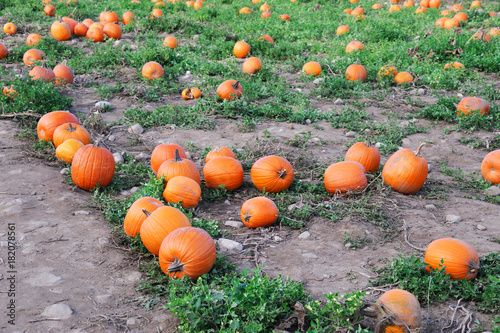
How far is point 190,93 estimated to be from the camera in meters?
8.50

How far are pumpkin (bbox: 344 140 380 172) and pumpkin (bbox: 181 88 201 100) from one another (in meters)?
3.62

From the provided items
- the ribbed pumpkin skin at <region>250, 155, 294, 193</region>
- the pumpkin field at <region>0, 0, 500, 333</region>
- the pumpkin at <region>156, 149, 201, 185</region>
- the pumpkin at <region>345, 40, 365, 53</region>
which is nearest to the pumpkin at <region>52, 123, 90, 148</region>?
the pumpkin field at <region>0, 0, 500, 333</region>

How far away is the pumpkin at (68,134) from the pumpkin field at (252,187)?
0.02 meters

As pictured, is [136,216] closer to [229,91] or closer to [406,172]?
[406,172]

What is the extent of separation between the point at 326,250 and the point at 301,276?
0.53 metres

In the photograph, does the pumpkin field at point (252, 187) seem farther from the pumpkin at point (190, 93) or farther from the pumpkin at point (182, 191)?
the pumpkin at point (190, 93)

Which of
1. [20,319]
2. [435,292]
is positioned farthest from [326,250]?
[20,319]

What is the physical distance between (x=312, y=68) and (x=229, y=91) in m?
2.48

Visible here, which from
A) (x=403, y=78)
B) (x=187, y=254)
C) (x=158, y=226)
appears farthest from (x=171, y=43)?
(x=187, y=254)

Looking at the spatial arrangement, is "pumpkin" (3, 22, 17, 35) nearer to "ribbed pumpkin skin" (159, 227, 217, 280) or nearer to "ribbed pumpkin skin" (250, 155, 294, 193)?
"ribbed pumpkin skin" (250, 155, 294, 193)

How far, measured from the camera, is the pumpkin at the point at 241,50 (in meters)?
10.9

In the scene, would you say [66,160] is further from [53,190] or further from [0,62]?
[0,62]

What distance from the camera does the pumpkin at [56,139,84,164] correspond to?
226 inches

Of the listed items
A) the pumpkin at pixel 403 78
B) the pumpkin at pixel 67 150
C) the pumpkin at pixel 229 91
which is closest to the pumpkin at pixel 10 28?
the pumpkin at pixel 229 91
